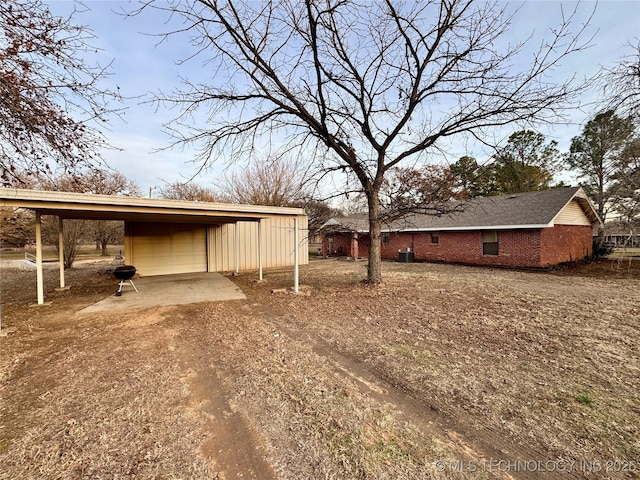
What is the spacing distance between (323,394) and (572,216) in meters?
16.4

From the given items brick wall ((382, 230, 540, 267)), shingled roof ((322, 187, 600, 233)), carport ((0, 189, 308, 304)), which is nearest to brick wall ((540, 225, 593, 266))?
Result: brick wall ((382, 230, 540, 267))

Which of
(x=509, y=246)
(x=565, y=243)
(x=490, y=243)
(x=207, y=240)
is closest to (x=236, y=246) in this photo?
(x=207, y=240)

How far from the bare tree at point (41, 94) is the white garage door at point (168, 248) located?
7470mm

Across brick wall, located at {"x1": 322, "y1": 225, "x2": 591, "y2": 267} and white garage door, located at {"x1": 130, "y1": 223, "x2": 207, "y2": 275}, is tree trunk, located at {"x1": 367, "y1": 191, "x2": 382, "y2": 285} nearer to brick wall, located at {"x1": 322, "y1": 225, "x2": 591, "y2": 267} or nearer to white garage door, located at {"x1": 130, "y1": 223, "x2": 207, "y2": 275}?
white garage door, located at {"x1": 130, "y1": 223, "x2": 207, "y2": 275}

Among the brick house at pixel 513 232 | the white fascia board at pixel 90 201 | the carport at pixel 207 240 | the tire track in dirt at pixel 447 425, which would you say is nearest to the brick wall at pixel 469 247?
the brick house at pixel 513 232

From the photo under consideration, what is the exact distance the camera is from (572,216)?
13383mm

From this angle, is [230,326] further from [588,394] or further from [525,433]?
[588,394]

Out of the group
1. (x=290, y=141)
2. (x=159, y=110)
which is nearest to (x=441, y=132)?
(x=290, y=141)

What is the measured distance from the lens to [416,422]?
236 cm

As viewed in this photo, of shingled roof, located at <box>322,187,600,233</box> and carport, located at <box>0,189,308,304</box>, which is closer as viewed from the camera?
carport, located at <box>0,189,308,304</box>

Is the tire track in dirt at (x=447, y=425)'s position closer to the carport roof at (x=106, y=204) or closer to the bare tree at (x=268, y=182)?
the carport roof at (x=106, y=204)

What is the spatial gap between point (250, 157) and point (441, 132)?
495cm

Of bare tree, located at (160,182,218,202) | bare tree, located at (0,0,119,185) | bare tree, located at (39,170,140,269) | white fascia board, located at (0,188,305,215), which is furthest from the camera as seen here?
bare tree, located at (160,182,218,202)

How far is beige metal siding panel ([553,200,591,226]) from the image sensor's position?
41.2 feet
